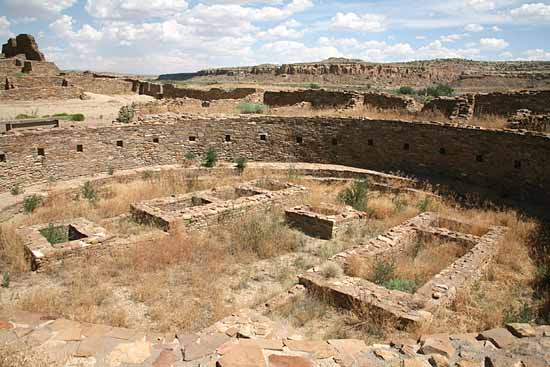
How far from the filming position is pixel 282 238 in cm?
845

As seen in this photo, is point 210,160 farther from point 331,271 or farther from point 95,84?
point 95,84

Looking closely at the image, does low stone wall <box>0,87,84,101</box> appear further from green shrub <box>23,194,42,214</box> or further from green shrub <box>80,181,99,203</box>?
green shrub <box>23,194,42,214</box>

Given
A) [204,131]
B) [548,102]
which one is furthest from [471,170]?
[204,131]

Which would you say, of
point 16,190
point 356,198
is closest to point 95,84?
point 16,190

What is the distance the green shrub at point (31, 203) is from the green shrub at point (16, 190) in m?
0.79

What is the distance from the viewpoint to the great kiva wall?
430 centimetres

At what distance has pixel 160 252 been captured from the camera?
24.7ft

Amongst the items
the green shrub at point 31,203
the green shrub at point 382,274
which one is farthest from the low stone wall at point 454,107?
the green shrub at point 31,203

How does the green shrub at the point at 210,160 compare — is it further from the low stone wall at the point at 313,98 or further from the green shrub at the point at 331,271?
the green shrub at the point at 331,271

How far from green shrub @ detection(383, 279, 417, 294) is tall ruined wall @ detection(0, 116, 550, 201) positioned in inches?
236

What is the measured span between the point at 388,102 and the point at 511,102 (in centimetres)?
420

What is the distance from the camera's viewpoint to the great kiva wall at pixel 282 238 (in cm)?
430

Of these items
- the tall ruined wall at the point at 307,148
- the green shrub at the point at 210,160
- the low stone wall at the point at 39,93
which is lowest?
the green shrub at the point at 210,160

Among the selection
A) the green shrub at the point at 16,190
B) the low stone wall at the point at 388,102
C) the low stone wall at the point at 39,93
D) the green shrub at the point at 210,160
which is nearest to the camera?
the green shrub at the point at 16,190
